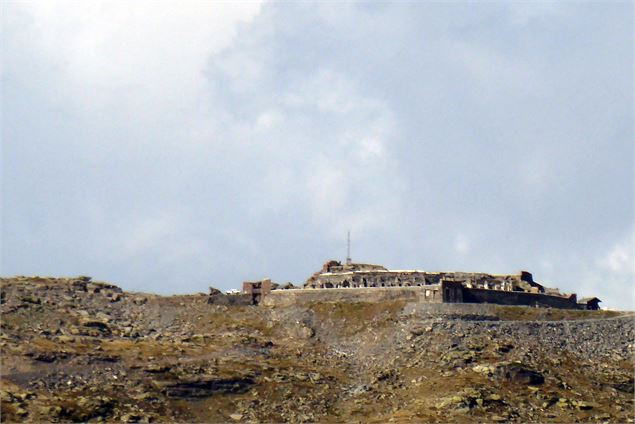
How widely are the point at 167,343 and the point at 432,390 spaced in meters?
26.8

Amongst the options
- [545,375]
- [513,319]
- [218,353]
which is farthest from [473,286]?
[218,353]

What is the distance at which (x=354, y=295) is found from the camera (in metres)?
146

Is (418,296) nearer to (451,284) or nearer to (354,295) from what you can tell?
(451,284)

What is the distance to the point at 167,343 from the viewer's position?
440ft

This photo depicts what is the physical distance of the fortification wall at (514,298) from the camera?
143 metres

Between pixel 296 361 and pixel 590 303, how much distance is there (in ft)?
134

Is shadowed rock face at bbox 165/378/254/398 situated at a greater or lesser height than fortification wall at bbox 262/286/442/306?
lesser

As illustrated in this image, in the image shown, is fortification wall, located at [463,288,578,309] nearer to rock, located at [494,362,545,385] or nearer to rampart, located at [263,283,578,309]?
rampart, located at [263,283,578,309]

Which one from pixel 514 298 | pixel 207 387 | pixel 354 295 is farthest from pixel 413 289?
pixel 207 387

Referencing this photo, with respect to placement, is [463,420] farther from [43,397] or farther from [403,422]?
[43,397]

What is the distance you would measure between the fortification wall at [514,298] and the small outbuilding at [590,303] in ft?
9.34

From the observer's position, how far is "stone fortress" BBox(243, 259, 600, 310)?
14212 cm

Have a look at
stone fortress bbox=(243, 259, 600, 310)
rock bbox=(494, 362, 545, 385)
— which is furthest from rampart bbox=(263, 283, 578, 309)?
rock bbox=(494, 362, 545, 385)

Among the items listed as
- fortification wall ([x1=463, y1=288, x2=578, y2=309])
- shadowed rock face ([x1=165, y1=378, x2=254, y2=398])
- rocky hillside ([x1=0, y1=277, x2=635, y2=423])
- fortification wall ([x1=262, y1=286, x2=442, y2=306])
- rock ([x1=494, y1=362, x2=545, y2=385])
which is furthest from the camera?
fortification wall ([x1=463, y1=288, x2=578, y2=309])
